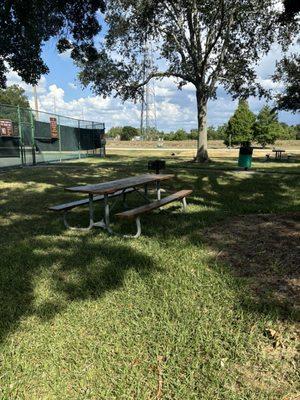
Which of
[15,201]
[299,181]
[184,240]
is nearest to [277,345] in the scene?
[184,240]

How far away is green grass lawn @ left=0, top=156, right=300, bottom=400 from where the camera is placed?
8.64 feet

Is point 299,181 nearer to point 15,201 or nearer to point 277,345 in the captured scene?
point 15,201

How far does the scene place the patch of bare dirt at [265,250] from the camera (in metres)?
3.60

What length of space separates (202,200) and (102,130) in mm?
20178

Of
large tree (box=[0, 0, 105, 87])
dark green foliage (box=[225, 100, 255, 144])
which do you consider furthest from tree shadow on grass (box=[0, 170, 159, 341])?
dark green foliage (box=[225, 100, 255, 144])

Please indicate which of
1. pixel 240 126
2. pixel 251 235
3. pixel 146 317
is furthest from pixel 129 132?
pixel 146 317

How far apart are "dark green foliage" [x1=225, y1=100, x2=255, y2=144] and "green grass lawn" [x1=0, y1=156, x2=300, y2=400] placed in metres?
43.2

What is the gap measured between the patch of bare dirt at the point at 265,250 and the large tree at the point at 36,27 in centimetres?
933

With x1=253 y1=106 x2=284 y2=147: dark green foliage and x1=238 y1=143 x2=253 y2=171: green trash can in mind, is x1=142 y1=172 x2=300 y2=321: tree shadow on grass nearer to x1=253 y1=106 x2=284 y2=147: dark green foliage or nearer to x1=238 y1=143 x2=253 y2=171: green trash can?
x1=238 y1=143 x2=253 y2=171: green trash can

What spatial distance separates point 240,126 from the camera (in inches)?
1869

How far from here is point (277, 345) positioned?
2861 millimetres

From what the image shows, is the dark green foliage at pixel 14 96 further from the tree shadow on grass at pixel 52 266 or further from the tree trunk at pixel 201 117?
the tree shadow on grass at pixel 52 266

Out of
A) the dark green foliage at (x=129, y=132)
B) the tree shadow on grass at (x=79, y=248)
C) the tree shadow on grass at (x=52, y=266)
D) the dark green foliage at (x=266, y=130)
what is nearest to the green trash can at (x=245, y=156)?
the tree shadow on grass at (x=79, y=248)

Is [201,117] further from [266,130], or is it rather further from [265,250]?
[266,130]
